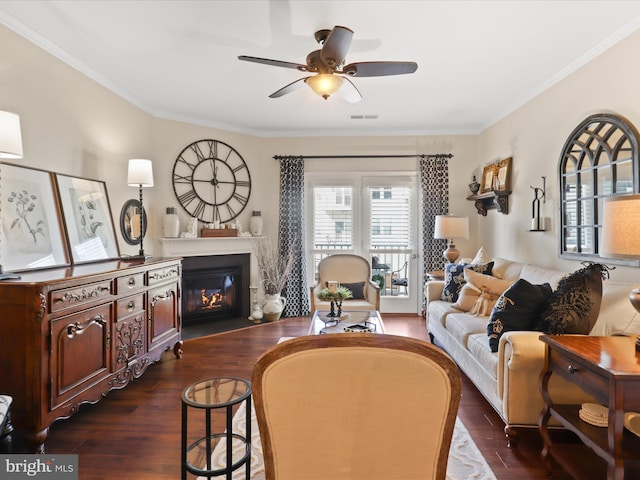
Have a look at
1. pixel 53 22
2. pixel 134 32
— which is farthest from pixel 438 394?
pixel 53 22

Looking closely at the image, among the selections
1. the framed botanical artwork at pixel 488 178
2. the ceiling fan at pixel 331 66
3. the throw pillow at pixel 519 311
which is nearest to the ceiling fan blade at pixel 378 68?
the ceiling fan at pixel 331 66

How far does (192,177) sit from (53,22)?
2.35 metres

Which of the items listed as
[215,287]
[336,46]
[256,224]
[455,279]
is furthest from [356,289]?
[336,46]

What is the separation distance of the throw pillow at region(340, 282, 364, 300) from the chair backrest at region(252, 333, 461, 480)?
3.39 metres

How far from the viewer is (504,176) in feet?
14.2

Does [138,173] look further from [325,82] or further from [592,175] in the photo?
[592,175]

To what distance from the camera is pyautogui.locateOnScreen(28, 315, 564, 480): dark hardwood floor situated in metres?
1.97

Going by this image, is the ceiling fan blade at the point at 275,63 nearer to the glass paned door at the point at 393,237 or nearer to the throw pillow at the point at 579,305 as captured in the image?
the throw pillow at the point at 579,305

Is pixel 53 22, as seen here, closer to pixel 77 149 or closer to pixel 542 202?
pixel 77 149

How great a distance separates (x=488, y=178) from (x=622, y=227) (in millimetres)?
3348

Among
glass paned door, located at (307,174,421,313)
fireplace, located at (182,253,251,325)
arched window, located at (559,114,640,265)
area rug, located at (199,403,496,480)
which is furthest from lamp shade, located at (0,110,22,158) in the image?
arched window, located at (559,114,640,265)

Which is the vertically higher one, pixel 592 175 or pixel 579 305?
pixel 592 175

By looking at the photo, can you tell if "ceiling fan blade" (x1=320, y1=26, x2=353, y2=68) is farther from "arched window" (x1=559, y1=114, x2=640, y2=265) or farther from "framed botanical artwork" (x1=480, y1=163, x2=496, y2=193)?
"framed botanical artwork" (x1=480, y1=163, x2=496, y2=193)

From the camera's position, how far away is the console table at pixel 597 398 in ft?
4.76
